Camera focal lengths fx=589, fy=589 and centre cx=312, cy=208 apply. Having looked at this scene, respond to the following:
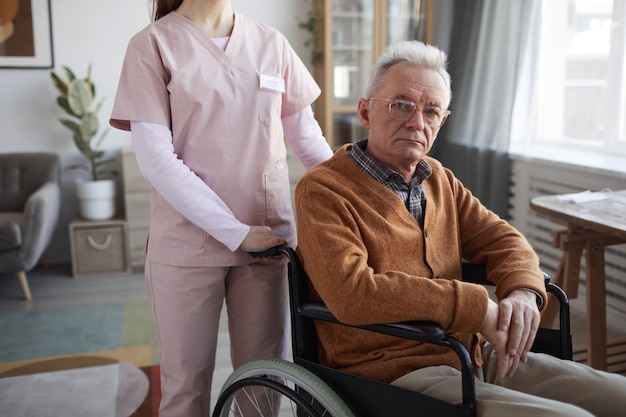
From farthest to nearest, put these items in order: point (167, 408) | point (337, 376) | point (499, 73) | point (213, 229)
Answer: point (499, 73) → point (167, 408) → point (213, 229) → point (337, 376)

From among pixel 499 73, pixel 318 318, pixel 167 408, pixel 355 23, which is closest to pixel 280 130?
pixel 318 318

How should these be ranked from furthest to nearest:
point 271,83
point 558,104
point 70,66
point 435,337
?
point 70,66
point 558,104
point 271,83
point 435,337

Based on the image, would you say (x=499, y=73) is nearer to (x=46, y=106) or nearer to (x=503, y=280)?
(x=503, y=280)

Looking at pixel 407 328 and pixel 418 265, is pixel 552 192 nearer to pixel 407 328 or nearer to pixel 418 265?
pixel 418 265

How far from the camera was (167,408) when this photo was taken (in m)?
1.42

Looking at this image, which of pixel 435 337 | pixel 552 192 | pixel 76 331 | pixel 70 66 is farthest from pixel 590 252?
pixel 70 66

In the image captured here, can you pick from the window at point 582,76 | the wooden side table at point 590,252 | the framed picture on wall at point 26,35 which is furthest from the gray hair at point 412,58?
the framed picture on wall at point 26,35

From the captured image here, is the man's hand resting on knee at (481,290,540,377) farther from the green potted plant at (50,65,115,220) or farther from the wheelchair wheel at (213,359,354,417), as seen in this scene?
the green potted plant at (50,65,115,220)

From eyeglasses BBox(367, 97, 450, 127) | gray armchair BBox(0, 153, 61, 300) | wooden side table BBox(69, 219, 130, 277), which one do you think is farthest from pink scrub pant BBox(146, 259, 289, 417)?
wooden side table BBox(69, 219, 130, 277)

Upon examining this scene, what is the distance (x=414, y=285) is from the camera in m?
1.12

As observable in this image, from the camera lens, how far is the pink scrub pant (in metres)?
1.38

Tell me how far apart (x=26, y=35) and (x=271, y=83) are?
3.05 meters

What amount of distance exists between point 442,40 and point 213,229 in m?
3.00

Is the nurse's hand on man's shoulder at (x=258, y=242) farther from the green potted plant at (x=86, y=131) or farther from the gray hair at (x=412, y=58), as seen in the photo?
the green potted plant at (x=86, y=131)
